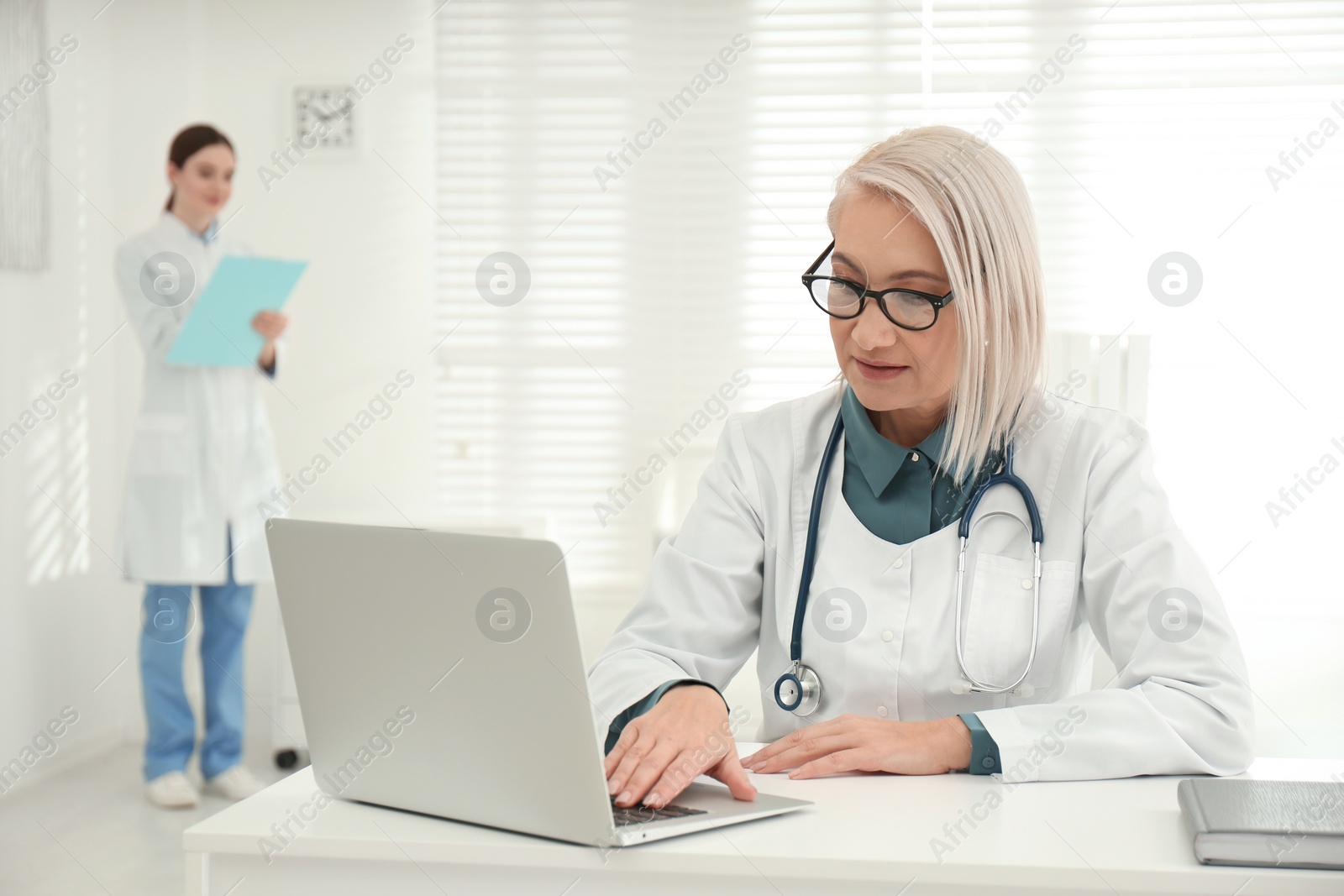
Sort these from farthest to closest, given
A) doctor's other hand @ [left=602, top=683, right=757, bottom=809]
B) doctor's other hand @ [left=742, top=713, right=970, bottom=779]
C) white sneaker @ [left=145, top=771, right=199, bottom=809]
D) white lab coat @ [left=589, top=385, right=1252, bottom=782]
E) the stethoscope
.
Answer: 1. white sneaker @ [left=145, top=771, right=199, bottom=809]
2. the stethoscope
3. white lab coat @ [left=589, top=385, right=1252, bottom=782]
4. doctor's other hand @ [left=742, top=713, right=970, bottom=779]
5. doctor's other hand @ [left=602, top=683, right=757, bottom=809]

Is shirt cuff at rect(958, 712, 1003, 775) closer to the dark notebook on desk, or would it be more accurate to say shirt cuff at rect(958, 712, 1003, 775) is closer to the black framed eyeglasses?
the dark notebook on desk

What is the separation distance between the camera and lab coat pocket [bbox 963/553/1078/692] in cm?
130

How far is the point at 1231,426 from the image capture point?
3246 mm

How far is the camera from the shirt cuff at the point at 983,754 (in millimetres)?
1091

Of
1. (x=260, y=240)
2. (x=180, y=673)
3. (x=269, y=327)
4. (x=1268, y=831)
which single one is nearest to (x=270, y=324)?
(x=269, y=327)

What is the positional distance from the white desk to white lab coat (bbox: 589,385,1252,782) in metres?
0.22

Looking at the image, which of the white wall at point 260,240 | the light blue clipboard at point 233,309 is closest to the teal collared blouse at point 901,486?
the light blue clipboard at point 233,309

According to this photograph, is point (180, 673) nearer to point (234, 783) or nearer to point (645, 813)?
point (234, 783)

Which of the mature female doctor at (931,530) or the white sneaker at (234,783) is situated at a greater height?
the mature female doctor at (931,530)

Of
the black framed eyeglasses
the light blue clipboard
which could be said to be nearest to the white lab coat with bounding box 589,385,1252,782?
the black framed eyeglasses

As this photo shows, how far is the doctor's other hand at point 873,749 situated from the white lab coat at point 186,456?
223 cm

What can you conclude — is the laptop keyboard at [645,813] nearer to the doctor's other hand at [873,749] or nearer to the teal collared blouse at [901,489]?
the doctor's other hand at [873,749]

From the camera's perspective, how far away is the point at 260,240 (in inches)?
138

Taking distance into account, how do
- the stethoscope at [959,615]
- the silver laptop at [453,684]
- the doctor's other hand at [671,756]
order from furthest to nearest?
the stethoscope at [959,615] < the doctor's other hand at [671,756] < the silver laptop at [453,684]
